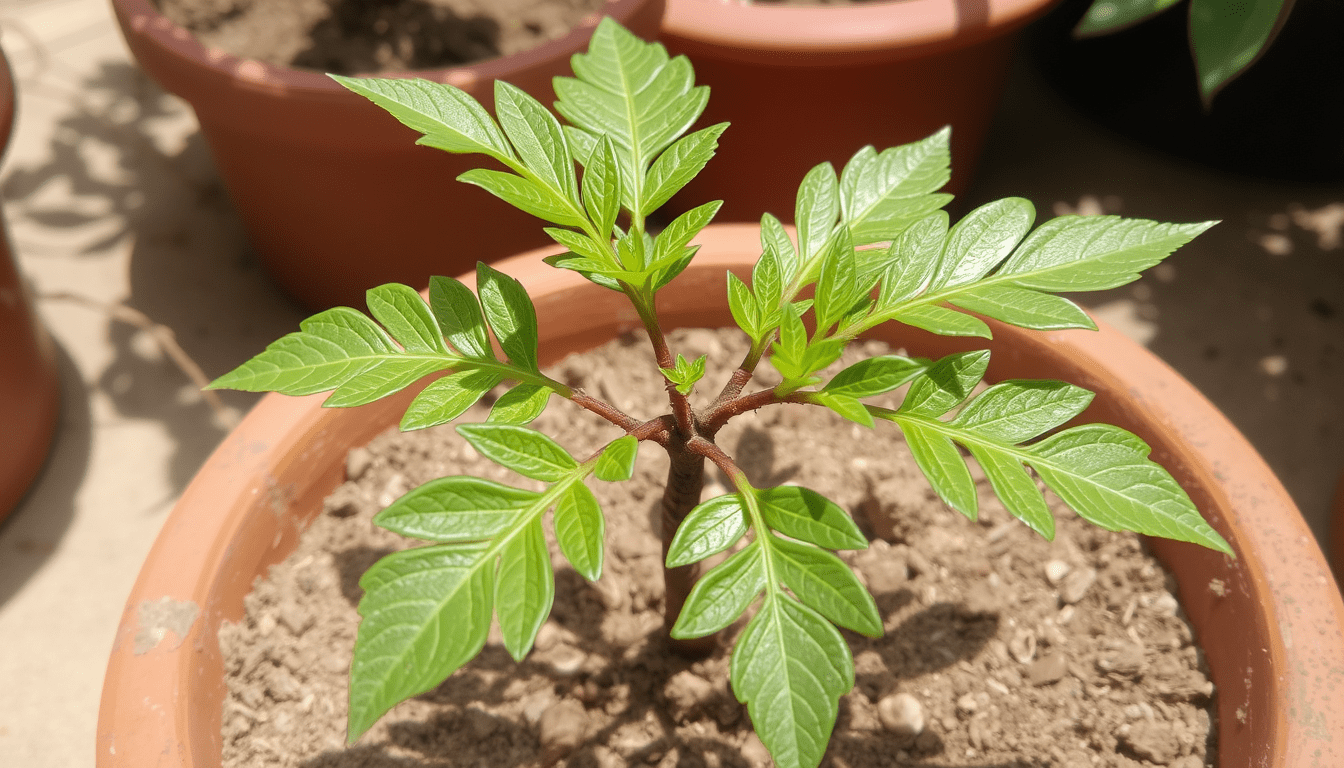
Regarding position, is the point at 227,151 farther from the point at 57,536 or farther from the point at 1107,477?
the point at 1107,477

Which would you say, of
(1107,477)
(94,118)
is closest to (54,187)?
(94,118)

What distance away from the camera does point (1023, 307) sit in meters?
0.79

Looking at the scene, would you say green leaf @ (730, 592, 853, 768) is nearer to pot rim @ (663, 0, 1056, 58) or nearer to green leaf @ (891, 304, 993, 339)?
green leaf @ (891, 304, 993, 339)

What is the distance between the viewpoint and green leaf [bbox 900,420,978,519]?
729 millimetres

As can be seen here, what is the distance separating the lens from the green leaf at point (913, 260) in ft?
2.71

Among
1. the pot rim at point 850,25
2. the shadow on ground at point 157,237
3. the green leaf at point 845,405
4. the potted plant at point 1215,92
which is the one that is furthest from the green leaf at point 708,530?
the potted plant at point 1215,92

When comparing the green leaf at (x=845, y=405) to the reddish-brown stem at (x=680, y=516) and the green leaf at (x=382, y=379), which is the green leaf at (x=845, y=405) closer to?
the reddish-brown stem at (x=680, y=516)

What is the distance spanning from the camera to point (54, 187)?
228cm

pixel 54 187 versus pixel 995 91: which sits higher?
pixel 995 91

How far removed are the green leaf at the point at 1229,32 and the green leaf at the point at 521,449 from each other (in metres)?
0.92

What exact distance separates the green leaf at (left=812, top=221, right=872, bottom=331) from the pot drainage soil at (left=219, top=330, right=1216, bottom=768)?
1.66 feet

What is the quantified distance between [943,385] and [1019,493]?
11 cm

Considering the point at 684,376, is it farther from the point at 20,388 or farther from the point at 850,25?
the point at 20,388

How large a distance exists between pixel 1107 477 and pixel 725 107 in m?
1.28
